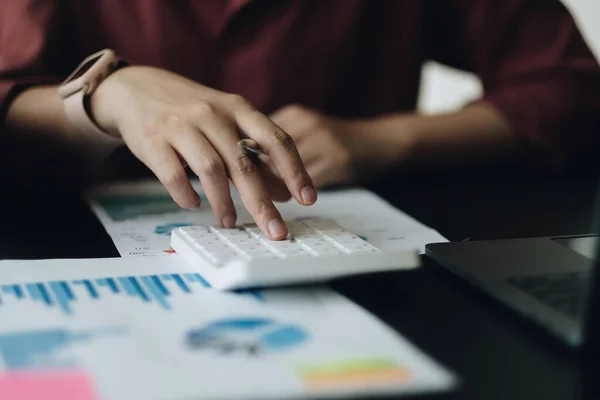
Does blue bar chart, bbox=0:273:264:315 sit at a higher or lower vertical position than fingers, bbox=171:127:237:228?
lower

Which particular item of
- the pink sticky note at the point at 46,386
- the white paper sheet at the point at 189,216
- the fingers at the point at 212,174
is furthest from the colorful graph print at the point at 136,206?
the pink sticky note at the point at 46,386

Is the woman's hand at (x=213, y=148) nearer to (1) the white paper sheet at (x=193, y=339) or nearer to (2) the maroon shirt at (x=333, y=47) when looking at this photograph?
(1) the white paper sheet at (x=193, y=339)

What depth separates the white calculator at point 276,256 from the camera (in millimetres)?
475

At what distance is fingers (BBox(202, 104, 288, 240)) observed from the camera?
0.56 meters

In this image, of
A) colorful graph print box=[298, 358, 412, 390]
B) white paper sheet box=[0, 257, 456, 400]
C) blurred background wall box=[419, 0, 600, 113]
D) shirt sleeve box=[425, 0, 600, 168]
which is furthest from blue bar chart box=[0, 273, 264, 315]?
blurred background wall box=[419, 0, 600, 113]

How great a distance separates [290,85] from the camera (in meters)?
1.05

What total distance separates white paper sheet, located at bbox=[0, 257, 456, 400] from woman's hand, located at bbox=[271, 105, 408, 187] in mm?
336

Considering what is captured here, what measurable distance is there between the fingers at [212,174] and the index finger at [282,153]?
0.04 metres

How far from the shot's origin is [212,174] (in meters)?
0.59

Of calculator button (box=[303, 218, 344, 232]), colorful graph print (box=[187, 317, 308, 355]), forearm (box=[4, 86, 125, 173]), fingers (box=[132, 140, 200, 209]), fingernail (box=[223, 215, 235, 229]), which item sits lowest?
colorful graph print (box=[187, 317, 308, 355])

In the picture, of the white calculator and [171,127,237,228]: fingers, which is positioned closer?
the white calculator

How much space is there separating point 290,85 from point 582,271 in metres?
0.63

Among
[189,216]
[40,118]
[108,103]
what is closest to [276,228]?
[189,216]

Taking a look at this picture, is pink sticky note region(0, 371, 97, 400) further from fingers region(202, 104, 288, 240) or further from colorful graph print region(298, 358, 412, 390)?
fingers region(202, 104, 288, 240)
